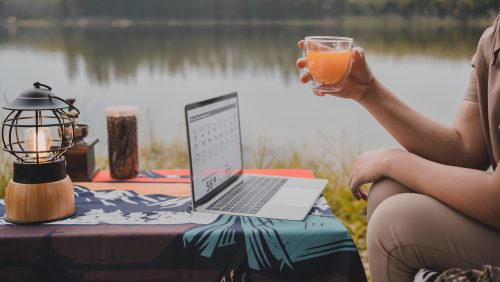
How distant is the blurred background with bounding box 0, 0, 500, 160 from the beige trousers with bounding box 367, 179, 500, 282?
1.92 metres

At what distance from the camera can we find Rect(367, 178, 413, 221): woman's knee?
57.3 inches

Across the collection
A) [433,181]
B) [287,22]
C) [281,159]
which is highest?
[287,22]

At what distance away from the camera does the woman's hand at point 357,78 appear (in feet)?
5.04

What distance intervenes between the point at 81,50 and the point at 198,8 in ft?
2.43

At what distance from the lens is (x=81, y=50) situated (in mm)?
3133

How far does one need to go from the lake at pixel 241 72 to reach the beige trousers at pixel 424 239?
192 centimetres

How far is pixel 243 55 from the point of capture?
3.27 meters

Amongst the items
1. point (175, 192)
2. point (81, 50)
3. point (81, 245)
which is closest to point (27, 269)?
point (81, 245)

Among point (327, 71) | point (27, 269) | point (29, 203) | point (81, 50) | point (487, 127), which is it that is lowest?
point (27, 269)

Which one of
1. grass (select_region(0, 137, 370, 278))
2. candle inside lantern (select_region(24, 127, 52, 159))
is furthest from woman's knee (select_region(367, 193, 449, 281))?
grass (select_region(0, 137, 370, 278))

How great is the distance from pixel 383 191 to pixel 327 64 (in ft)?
1.26

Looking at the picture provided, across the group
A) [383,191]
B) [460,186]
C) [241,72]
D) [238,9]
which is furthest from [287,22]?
[460,186]

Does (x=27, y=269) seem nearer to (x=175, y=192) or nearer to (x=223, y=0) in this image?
(x=175, y=192)

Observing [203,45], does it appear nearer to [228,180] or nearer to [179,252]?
[228,180]
